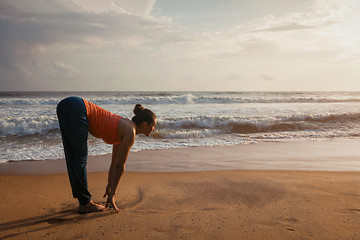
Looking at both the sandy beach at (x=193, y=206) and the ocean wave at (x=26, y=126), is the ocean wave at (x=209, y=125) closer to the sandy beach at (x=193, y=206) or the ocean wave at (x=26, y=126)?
the ocean wave at (x=26, y=126)

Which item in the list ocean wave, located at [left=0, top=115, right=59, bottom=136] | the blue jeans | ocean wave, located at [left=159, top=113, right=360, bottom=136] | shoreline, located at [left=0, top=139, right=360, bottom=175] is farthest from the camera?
ocean wave, located at [left=159, top=113, right=360, bottom=136]

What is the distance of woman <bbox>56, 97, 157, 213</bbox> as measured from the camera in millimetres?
2457

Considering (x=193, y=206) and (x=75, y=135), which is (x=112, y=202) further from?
(x=193, y=206)

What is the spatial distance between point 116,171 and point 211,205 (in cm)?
119

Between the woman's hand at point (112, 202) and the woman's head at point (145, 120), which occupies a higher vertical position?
the woman's head at point (145, 120)

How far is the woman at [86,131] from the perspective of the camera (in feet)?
8.06

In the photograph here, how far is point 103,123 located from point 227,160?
353 cm

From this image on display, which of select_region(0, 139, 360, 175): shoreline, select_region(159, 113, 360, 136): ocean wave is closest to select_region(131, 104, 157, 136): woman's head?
select_region(0, 139, 360, 175): shoreline

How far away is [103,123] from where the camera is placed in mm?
2549

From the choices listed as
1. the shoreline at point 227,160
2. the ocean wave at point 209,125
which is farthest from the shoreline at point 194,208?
the ocean wave at point 209,125

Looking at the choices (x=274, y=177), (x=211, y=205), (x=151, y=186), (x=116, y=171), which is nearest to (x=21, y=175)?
(x=151, y=186)

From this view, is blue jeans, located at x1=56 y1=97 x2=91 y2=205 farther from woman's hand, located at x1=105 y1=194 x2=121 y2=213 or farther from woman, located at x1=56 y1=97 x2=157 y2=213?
woman's hand, located at x1=105 y1=194 x2=121 y2=213

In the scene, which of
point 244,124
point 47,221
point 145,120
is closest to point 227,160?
point 145,120

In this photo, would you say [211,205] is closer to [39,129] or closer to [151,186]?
[151,186]
